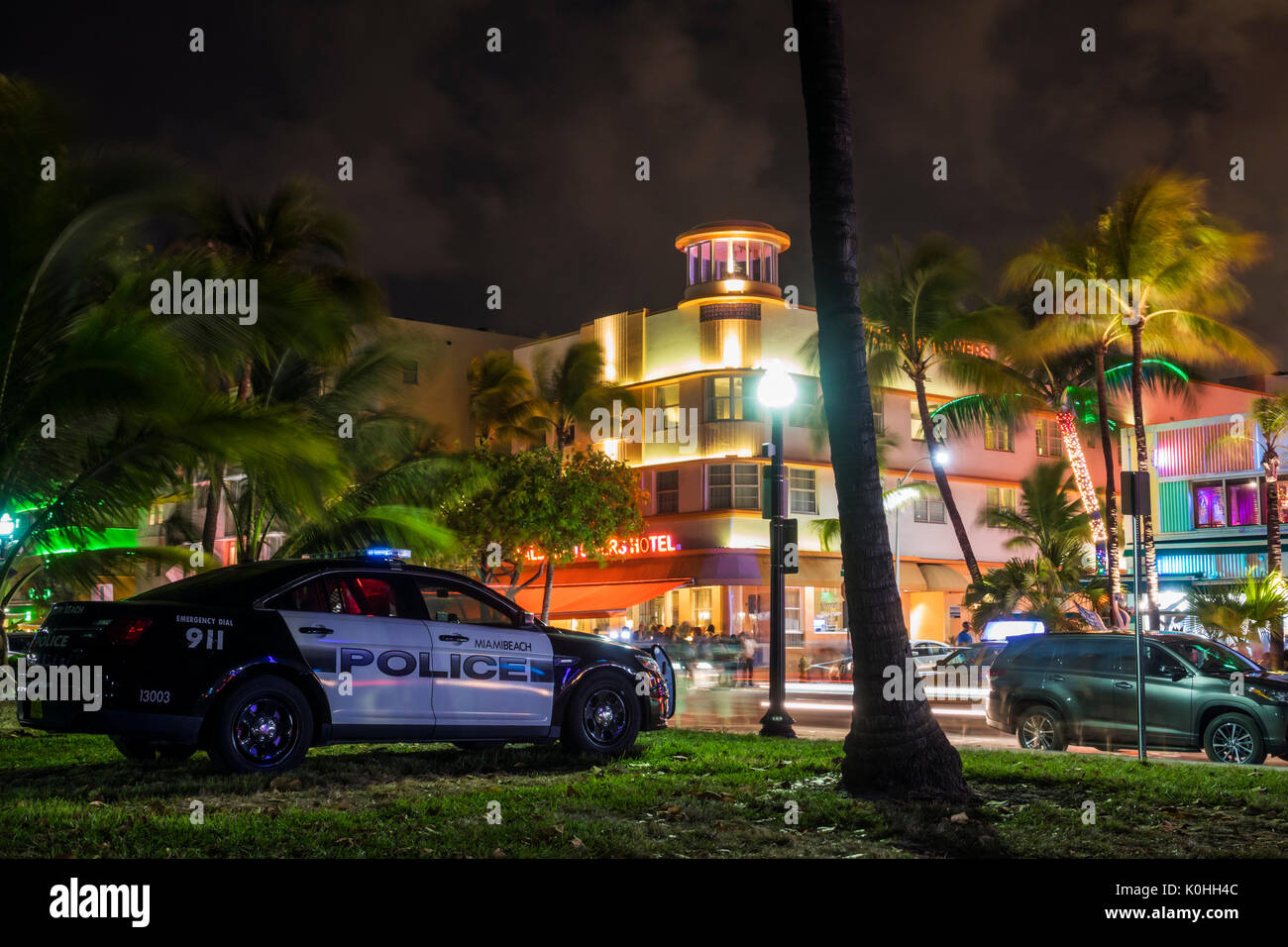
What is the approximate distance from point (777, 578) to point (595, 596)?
1301 inches

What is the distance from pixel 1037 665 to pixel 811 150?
8168 millimetres

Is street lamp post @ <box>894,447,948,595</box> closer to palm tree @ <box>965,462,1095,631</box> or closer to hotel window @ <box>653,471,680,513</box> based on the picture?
palm tree @ <box>965,462,1095,631</box>

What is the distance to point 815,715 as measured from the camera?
23.0 metres

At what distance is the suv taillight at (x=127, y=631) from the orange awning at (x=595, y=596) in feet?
118

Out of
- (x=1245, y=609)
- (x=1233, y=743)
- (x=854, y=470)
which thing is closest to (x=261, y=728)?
(x=854, y=470)

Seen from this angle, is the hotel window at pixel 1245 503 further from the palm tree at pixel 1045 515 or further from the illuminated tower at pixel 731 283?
the illuminated tower at pixel 731 283

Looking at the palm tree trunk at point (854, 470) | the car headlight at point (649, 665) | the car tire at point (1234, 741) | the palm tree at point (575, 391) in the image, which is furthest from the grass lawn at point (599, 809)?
the palm tree at point (575, 391)

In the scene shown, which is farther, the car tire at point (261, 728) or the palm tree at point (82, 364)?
the palm tree at point (82, 364)

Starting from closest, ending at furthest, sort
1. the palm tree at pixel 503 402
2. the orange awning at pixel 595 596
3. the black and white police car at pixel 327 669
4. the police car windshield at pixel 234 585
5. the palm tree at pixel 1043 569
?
the black and white police car at pixel 327 669 → the police car windshield at pixel 234 585 → the palm tree at pixel 1043 569 → the orange awning at pixel 595 596 → the palm tree at pixel 503 402

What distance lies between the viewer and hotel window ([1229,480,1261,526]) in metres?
42.7

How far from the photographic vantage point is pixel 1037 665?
16.2 metres

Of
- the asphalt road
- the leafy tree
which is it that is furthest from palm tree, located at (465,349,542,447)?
the asphalt road

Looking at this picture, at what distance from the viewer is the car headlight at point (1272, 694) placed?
571 inches
